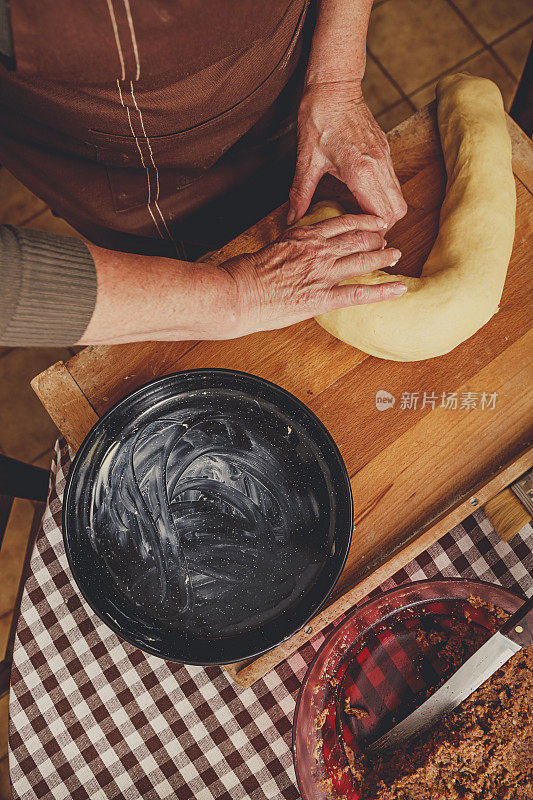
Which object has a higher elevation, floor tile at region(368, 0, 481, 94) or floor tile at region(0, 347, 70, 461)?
floor tile at region(368, 0, 481, 94)

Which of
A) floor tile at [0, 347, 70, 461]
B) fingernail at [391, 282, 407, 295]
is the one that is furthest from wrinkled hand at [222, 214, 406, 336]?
floor tile at [0, 347, 70, 461]

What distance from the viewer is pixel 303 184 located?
3.23 feet

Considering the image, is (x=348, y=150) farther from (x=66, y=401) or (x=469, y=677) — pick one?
(x=469, y=677)

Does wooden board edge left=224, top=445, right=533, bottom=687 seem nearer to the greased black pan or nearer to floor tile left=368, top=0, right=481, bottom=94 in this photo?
the greased black pan

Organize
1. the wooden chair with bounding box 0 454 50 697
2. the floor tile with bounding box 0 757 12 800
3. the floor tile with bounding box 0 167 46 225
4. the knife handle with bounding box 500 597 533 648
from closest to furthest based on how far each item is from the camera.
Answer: the knife handle with bounding box 500 597 533 648, the wooden chair with bounding box 0 454 50 697, the floor tile with bounding box 0 757 12 800, the floor tile with bounding box 0 167 46 225

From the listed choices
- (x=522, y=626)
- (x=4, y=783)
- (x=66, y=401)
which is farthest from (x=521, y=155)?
(x=4, y=783)

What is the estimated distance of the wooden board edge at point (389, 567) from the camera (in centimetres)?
93

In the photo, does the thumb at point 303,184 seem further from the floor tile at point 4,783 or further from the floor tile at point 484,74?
the floor tile at point 4,783

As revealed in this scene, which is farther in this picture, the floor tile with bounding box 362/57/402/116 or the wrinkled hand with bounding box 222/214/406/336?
the floor tile with bounding box 362/57/402/116

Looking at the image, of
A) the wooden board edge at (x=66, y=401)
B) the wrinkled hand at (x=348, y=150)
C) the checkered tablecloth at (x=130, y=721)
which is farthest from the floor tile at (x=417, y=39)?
the checkered tablecloth at (x=130, y=721)

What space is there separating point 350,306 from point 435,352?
0.16 metres

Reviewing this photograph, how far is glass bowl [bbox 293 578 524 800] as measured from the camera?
0.88 meters

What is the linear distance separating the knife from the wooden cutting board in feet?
0.65

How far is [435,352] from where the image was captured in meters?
0.95
